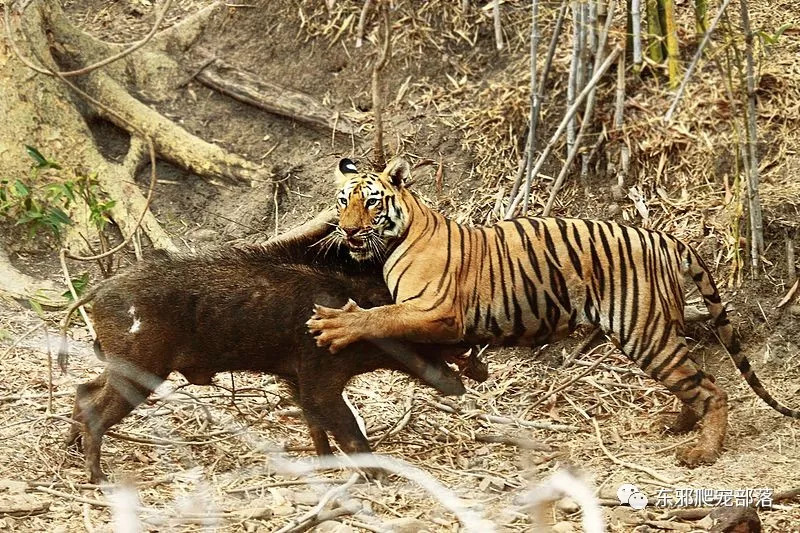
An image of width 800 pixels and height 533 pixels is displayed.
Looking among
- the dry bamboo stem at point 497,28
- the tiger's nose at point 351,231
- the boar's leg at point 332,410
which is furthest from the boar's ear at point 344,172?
the dry bamboo stem at point 497,28

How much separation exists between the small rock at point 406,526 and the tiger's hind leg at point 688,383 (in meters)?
1.56

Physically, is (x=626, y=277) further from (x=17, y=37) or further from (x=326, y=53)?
(x=17, y=37)

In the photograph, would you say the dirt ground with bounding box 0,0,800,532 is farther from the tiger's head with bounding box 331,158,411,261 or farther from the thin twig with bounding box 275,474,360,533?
the tiger's head with bounding box 331,158,411,261

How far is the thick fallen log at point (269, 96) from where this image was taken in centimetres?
887

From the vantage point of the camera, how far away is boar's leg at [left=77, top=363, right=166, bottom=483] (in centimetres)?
528

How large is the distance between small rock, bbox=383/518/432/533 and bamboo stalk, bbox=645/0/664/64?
4194mm

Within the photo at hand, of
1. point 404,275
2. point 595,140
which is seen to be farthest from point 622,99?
point 404,275

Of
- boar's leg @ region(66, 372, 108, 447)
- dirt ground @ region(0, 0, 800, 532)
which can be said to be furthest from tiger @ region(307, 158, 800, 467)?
boar's leg @ region(66, 372, 108, 447)

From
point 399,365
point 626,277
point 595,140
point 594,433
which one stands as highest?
point 595,140

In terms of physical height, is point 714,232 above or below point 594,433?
above

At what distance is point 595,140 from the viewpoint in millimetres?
7656

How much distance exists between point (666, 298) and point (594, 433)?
2.92ft

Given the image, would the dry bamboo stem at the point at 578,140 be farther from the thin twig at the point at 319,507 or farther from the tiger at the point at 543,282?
the thin twig at the point at 319,507

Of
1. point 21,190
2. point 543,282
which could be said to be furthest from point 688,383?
point 21,190
